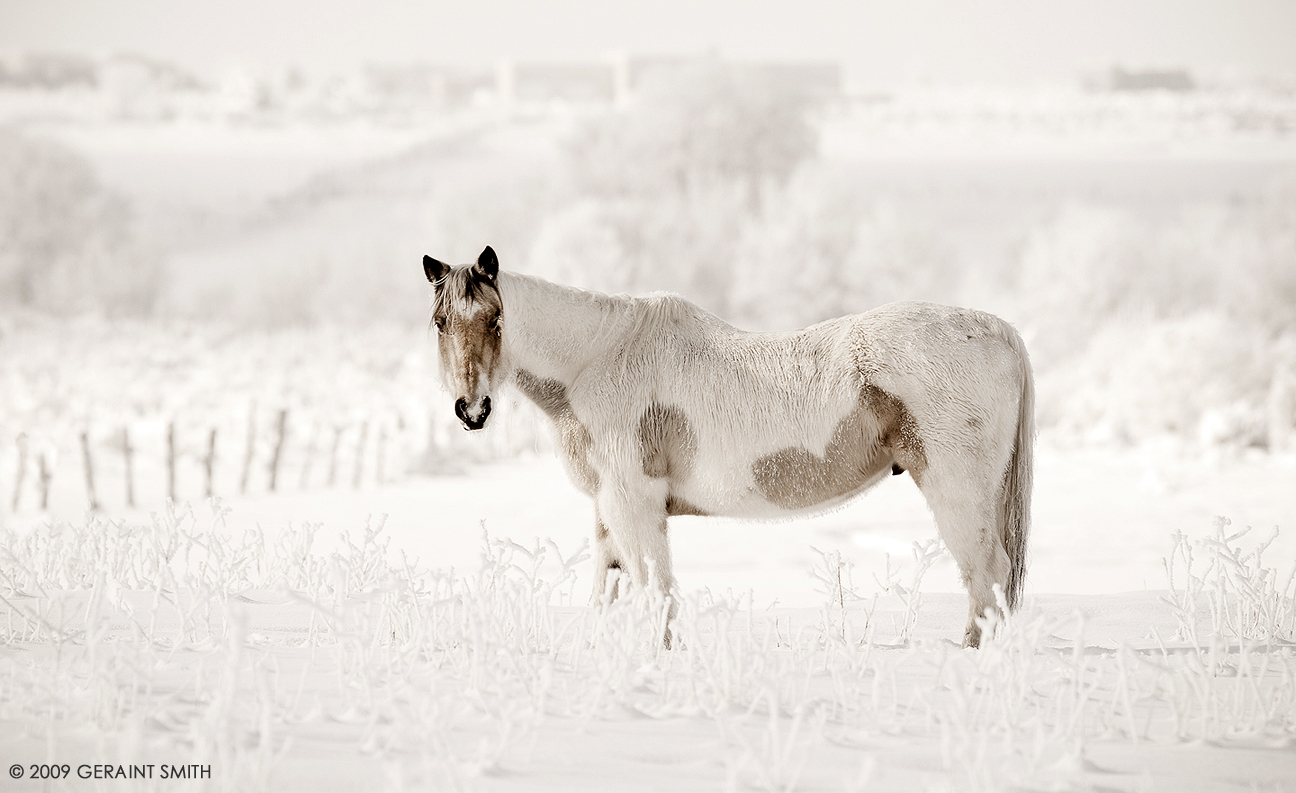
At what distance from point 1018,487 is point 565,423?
2154mm

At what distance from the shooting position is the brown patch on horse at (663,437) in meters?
4.74

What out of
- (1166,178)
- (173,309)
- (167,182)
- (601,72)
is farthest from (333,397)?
(1166,178)

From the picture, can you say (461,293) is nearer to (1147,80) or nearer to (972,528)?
(972,528)

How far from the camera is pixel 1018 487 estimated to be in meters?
4.87

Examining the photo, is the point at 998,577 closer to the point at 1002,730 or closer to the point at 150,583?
the point at 1002,730

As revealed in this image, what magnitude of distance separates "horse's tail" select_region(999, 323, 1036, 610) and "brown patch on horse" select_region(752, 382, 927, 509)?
512 mm

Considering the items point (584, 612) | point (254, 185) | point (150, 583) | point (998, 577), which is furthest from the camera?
point (254, 185)

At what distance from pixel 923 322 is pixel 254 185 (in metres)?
40.4

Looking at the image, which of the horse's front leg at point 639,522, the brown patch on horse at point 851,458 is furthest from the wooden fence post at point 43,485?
the brown patch on horse at point 851,458

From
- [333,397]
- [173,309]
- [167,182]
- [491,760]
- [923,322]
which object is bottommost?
[491,760]

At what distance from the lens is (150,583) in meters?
5.56

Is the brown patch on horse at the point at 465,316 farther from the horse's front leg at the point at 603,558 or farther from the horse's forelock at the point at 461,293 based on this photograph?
the horse's front leg at the point at 603,558

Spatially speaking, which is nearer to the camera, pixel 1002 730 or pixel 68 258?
pixel 1002 730

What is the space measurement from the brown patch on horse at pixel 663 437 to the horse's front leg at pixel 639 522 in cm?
8
